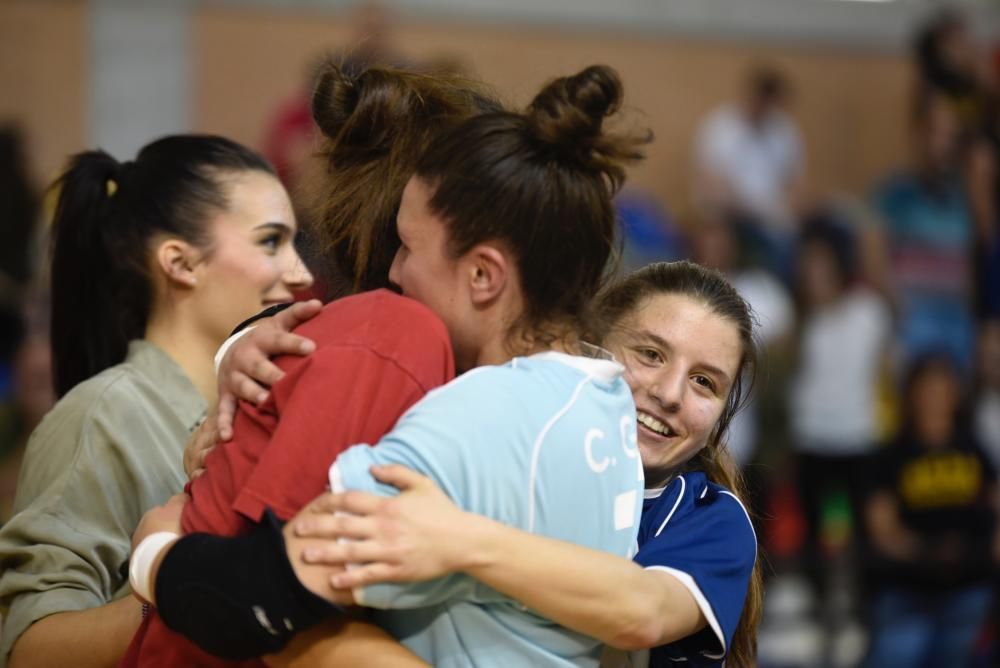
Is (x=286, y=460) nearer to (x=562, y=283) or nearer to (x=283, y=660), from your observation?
(x=283, y=660)

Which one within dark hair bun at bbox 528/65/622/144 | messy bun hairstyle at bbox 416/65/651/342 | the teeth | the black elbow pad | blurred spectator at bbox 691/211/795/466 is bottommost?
blurred spectator at bbox 691/211/795/466

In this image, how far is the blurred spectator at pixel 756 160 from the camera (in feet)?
21.6

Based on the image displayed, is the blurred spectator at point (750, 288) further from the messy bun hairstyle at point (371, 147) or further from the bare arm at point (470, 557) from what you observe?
the bare arm at point (470, 557)

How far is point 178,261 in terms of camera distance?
2305 mm

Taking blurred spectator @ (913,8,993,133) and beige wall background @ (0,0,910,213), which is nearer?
beige wall background @ (0,0,910,213)

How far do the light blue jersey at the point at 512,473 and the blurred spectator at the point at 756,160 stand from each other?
500cm

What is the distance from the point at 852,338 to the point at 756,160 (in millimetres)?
1262

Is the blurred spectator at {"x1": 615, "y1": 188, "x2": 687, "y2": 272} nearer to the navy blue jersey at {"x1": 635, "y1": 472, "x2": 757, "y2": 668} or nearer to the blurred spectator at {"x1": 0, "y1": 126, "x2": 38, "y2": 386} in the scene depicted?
the blurred spectator at {"x1": 0, "y1": 126, "x2": 38, "y2": 386}

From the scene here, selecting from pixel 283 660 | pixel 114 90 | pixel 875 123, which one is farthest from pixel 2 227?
pixel 875 123

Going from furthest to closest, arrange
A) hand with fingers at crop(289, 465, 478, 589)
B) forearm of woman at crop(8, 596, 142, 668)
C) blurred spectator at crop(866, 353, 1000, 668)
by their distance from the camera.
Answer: blurred spectator at crop(866, 353, 1000, 668)
forearm of woman at crop(8, 596, 142, 668)
hand with fingers at crop(289, 465, 478, 589)

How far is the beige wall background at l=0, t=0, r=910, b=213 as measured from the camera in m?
6.14

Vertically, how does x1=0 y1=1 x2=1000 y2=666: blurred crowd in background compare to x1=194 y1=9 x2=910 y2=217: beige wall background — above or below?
below

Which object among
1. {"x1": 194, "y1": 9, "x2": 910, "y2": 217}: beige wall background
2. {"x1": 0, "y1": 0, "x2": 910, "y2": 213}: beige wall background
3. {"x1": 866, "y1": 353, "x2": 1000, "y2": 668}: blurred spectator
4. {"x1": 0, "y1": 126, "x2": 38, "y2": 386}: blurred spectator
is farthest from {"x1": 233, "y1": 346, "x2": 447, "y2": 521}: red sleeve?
{"x1": 194, "y1": 9, "x2": 910, "y2": 217}: beige wall background

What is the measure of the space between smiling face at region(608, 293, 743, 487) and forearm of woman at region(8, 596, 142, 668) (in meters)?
0.78
